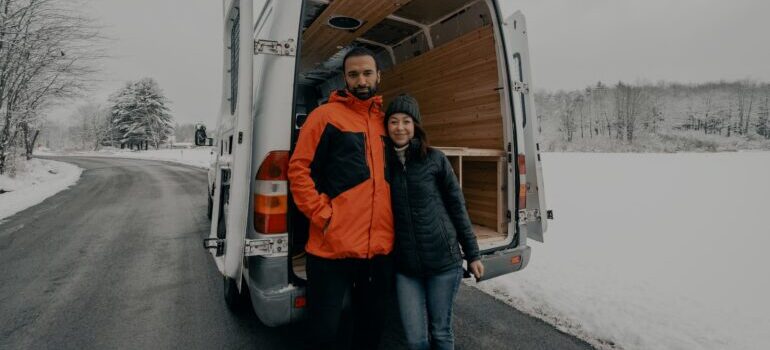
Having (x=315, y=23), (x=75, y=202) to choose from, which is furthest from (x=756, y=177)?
(x=75, y=202)

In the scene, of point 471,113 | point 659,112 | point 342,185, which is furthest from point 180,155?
point 659,112

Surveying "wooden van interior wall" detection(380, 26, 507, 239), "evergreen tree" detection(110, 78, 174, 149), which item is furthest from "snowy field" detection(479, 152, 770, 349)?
"evergreen tree" detection(110, 78, 174, 149)

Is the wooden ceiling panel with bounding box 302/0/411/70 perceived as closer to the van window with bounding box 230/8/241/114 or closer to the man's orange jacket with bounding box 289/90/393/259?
the van window with bounding box 230/8/241/114

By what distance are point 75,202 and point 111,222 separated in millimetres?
3696

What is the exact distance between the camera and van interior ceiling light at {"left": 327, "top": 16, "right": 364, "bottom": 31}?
12.4 feet

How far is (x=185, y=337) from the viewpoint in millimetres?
2820

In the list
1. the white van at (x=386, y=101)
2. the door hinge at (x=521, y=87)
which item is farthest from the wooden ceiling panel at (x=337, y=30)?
the door hinge at (x=521, y=87)

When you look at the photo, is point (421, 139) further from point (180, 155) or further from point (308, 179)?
point (180, 155)

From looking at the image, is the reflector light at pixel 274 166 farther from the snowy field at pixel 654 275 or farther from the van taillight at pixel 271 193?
the snowy field at pixel 654 275

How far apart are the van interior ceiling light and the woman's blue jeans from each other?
281cm

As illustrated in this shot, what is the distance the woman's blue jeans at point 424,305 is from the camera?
1939 mm

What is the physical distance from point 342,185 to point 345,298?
2.00ft

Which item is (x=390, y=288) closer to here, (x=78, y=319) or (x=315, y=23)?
(x=78, y=319)

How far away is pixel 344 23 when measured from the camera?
12.8 feet
